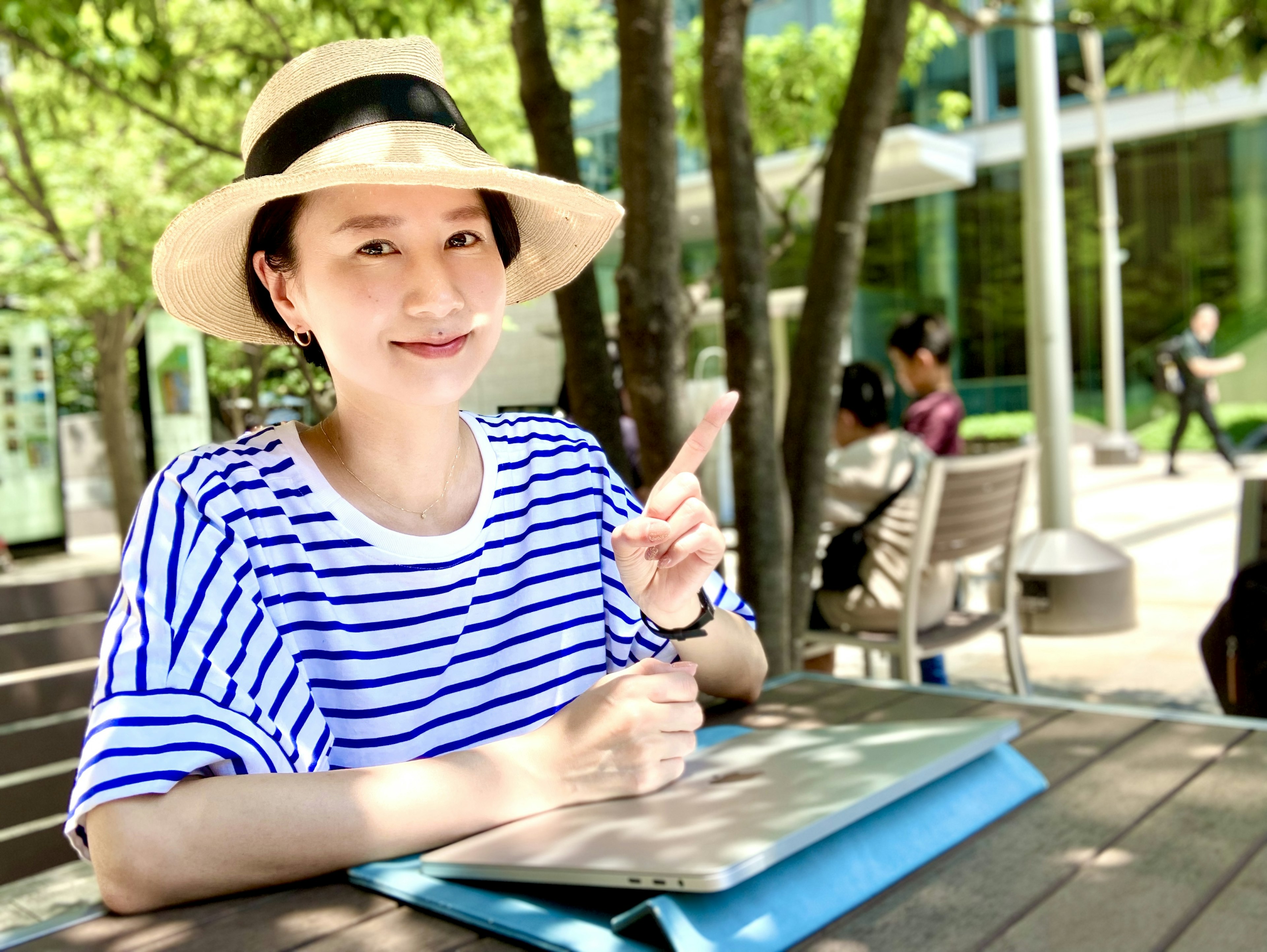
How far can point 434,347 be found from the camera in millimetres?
1501

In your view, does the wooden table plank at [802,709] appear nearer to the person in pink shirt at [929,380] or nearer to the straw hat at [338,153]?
the straw hat at [338,153]

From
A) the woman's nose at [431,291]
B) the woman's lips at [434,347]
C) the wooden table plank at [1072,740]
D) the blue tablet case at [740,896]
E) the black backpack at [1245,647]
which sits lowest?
the black backpack at [1245,647]

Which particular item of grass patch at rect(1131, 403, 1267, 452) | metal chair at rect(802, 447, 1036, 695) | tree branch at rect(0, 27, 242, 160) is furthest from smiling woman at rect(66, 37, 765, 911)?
grass patch at rect(1131, 403, 1267, 452)

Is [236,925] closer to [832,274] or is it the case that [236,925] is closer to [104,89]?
[832,274]

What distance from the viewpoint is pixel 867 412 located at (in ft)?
16.2

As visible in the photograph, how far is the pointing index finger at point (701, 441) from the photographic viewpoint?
140cm

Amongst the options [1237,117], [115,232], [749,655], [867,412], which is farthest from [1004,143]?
[749,655]

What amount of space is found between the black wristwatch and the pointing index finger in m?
0.20

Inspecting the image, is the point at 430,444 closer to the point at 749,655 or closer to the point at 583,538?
the point at 583,538

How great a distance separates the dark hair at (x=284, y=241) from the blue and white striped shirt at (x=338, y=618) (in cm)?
20

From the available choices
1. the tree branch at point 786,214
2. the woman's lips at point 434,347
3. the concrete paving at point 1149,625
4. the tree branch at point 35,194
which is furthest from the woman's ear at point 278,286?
the tree branch at point 35,194

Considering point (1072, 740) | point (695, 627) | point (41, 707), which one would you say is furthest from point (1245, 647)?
point (41, 707)

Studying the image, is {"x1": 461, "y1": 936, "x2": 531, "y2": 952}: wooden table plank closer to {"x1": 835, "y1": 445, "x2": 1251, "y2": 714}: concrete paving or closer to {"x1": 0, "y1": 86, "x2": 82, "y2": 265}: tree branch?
{"x1": 835, "y1": 445, "x2": 1251, "y2": 714}: concrete paving

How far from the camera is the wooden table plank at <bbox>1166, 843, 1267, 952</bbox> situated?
1.02m
